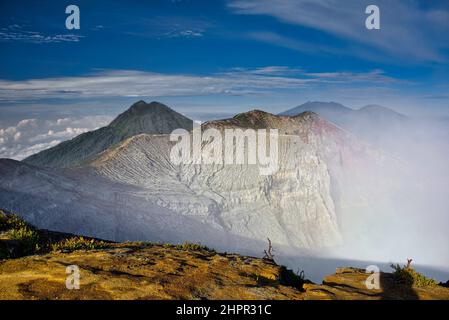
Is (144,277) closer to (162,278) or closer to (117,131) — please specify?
(162,278)

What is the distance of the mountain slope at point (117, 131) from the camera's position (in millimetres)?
166625

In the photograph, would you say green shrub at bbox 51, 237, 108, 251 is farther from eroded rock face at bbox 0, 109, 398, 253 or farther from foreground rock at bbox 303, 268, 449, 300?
eroded rock face at bbox 0, 109, 398, 253

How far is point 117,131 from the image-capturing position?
177 m

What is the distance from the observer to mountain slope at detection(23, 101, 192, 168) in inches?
6560

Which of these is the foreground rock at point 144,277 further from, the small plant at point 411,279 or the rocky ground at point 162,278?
the small plant at point 411,279

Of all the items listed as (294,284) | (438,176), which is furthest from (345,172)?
(294,284)

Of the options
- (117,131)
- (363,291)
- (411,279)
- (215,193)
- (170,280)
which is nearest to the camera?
(170,280)

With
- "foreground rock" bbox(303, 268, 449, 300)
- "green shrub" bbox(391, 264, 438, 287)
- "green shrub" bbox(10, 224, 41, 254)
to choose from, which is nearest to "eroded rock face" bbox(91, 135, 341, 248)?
"green shrub" bbox(10, 224, 41, 254)

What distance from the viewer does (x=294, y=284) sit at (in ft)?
39.7

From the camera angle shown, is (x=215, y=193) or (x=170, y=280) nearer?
(x=170, y=280)

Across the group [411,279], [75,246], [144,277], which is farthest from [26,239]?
[411,279]

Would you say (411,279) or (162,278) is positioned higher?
(162,278)
